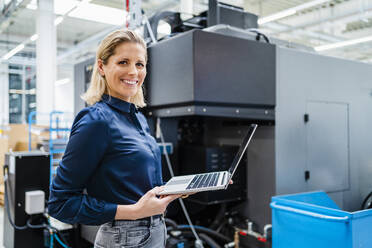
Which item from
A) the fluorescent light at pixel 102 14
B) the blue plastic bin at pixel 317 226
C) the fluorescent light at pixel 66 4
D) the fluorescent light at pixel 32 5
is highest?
the fluorescent light at pixel 102 14

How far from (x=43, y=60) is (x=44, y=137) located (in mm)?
1494

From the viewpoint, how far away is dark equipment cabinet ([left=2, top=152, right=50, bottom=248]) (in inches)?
91.7

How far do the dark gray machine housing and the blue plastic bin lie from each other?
52cm

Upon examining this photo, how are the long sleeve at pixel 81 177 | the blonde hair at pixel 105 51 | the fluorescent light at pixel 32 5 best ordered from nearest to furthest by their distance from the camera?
the long sleeve at pixel 81 177, the blonde hair at pixel 105 51, the fluorescent light at pixel 32 5

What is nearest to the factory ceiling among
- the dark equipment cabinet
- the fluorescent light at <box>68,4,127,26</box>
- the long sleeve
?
the fluorescent light at <box>68,4,127,26</box>

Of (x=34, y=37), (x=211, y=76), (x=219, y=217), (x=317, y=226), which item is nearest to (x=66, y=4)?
(x=211, y=76)

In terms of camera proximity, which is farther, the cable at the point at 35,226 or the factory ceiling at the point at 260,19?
the factory ceiling at the point at 260,19

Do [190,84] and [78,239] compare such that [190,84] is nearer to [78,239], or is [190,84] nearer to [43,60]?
[78,239]

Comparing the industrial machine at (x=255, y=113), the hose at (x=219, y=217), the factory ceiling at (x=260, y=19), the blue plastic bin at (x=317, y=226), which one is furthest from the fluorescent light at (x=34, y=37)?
the blue plastic bin at (x=317, y=226)

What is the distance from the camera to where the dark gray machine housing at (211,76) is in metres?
1.49

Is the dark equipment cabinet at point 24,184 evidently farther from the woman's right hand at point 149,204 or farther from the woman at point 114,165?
the woman's right hand at point 149,204

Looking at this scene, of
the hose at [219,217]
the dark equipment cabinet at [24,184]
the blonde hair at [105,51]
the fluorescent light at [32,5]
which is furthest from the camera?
the fluorescent light at [32,5]

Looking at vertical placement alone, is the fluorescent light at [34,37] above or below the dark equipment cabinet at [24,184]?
above

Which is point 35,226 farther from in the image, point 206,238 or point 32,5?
point 32,5
